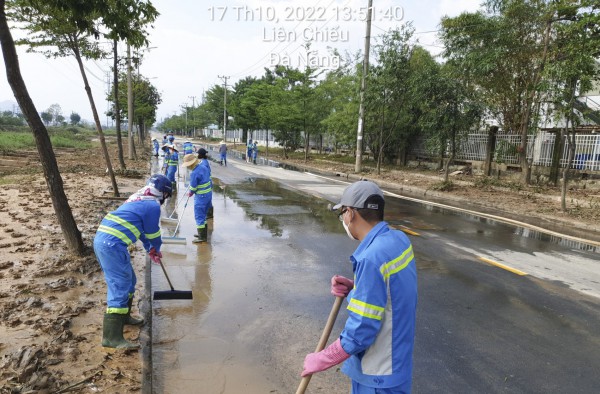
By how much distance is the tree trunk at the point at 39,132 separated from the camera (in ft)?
17.0

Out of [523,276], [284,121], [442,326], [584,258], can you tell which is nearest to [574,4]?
[584,258]

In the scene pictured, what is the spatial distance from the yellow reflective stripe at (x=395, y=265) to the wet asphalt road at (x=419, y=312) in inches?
70.1

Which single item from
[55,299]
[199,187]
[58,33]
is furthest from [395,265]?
[58,33]

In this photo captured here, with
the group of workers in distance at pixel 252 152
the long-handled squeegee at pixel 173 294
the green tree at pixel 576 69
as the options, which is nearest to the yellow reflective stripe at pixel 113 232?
the long-handled squeegee at pixel 173 294

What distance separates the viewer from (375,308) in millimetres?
1892

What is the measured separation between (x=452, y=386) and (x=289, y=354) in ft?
4.62

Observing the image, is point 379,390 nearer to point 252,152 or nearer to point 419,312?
point 419,312

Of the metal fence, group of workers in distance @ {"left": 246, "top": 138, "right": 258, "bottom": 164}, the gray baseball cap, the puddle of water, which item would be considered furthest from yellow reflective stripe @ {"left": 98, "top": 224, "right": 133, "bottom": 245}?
group of workers in distance @ {"left": 246, "top": 138, "right": 258, "bottom": 164}

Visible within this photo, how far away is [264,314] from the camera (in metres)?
4.64

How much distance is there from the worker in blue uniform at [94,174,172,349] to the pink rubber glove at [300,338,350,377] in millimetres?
2281

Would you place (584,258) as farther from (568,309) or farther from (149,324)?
(149,324)

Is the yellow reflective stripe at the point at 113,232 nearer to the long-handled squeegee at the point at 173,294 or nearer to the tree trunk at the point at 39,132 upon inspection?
the long-handled squeegee at the point at 173,294

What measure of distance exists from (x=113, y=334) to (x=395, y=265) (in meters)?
2.82

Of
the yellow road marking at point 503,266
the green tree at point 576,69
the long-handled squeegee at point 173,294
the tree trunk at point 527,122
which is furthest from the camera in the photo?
the tree trunk at point 527,122
